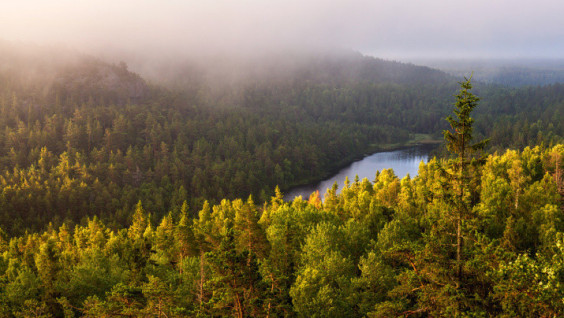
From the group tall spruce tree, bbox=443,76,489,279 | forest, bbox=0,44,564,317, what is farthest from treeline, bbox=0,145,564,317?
tall spruce tree, bbox=443,76,489,279

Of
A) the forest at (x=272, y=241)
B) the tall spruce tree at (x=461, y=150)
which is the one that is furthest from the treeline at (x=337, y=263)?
the tall spruce tree at (x=461, y=150)

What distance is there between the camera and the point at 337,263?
1670 inches

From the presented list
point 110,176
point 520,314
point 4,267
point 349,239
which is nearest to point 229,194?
point 110,176

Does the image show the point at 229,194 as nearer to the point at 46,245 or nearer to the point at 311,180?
the point at 311,180

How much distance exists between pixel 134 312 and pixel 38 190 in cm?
12067

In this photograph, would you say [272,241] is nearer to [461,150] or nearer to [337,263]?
[337,263]

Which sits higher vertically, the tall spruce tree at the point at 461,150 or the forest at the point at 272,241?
the tall spruce tree at the point at 461,150

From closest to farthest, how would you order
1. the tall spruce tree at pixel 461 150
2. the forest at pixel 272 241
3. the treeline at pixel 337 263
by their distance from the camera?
the tall spruce tree at pixel 461 150
the treeline at pixel 337 263
the forest at pixel 272 241

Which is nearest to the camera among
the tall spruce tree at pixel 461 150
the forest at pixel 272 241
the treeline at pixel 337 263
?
the tall spruce tree at pixel 461 150

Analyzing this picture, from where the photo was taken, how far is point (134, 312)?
85.4ft

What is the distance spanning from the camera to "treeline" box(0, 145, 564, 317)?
2061cm

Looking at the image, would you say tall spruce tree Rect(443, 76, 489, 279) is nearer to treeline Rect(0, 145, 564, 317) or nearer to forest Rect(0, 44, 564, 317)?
forest Rect(0, 44, 564, 317)

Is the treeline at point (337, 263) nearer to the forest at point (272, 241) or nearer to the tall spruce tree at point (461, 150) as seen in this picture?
the forest at point (272, 241)

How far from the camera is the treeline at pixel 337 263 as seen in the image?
811 inches
